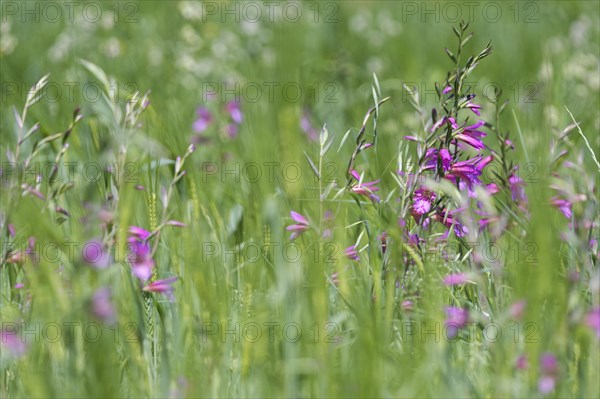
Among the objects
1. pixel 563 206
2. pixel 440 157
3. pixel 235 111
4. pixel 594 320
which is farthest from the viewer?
pixel 235 111

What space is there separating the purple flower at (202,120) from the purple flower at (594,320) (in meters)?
2.62

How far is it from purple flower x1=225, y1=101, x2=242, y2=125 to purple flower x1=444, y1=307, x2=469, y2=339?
2.22m

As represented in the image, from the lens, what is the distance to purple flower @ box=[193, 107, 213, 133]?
12.9ft

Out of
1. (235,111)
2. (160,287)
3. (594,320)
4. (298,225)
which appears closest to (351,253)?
(298,225)

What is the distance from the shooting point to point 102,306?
1493 millimetres

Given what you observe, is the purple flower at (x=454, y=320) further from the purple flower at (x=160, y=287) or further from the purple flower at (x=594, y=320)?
the purple flower at (x=160, y=287)

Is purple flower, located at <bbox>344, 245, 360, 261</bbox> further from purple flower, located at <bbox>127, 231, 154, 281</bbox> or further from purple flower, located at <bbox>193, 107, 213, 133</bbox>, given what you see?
purple flower, located at <bbox>193, 107, 213, 133</bbox>

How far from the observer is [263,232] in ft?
7.70

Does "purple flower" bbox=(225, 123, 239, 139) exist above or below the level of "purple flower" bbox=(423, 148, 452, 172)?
above

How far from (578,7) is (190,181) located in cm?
425

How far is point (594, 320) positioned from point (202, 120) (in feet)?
8.89

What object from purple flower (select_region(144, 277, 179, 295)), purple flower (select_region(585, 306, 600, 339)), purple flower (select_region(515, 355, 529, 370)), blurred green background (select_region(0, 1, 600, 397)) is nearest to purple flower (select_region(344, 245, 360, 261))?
blurred green background (select_region(0, 1, 600, 397))

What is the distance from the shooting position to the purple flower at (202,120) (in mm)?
3917

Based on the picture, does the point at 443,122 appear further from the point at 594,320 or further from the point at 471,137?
the point at 594,320
